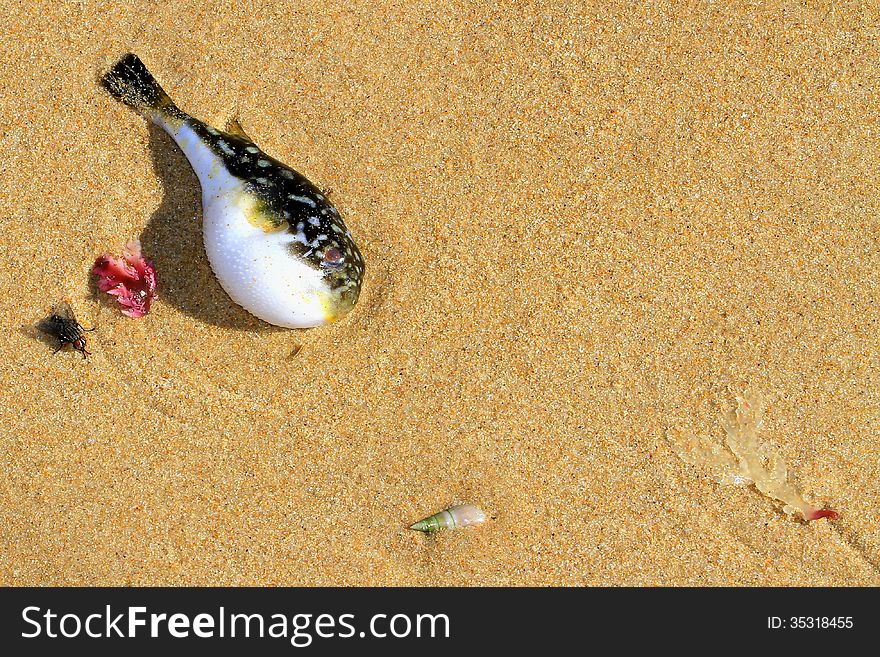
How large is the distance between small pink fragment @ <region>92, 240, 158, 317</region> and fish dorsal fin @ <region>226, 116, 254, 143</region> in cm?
77

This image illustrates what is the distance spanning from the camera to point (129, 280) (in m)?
3.53

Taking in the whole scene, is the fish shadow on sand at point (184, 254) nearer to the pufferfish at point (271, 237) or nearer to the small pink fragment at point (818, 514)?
the pufferfish at point (271, 237)

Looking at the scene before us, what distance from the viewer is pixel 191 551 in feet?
11.6

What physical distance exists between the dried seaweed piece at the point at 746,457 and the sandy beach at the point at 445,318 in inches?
2.2

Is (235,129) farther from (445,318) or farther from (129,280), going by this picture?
(445,318)

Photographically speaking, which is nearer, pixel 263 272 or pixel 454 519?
pixel 263 272

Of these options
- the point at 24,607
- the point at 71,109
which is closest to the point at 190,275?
the point at 71,109

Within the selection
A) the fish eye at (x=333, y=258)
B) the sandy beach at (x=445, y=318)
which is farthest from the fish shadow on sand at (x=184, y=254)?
the fish eye at (x=333, y=258)

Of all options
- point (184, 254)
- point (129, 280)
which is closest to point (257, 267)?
point (184, 254)

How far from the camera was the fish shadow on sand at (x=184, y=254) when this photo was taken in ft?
11.8

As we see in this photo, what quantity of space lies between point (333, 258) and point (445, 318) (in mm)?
665

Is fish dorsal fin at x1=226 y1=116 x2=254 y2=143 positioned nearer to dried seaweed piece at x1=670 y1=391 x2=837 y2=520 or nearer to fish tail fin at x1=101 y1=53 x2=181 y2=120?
fish tail fin at x1=101 y1=53 x2=181 y2=120

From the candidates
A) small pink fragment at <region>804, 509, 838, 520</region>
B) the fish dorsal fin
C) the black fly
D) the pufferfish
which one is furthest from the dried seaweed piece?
the black fly

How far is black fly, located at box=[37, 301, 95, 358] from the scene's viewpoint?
3.50 meters
